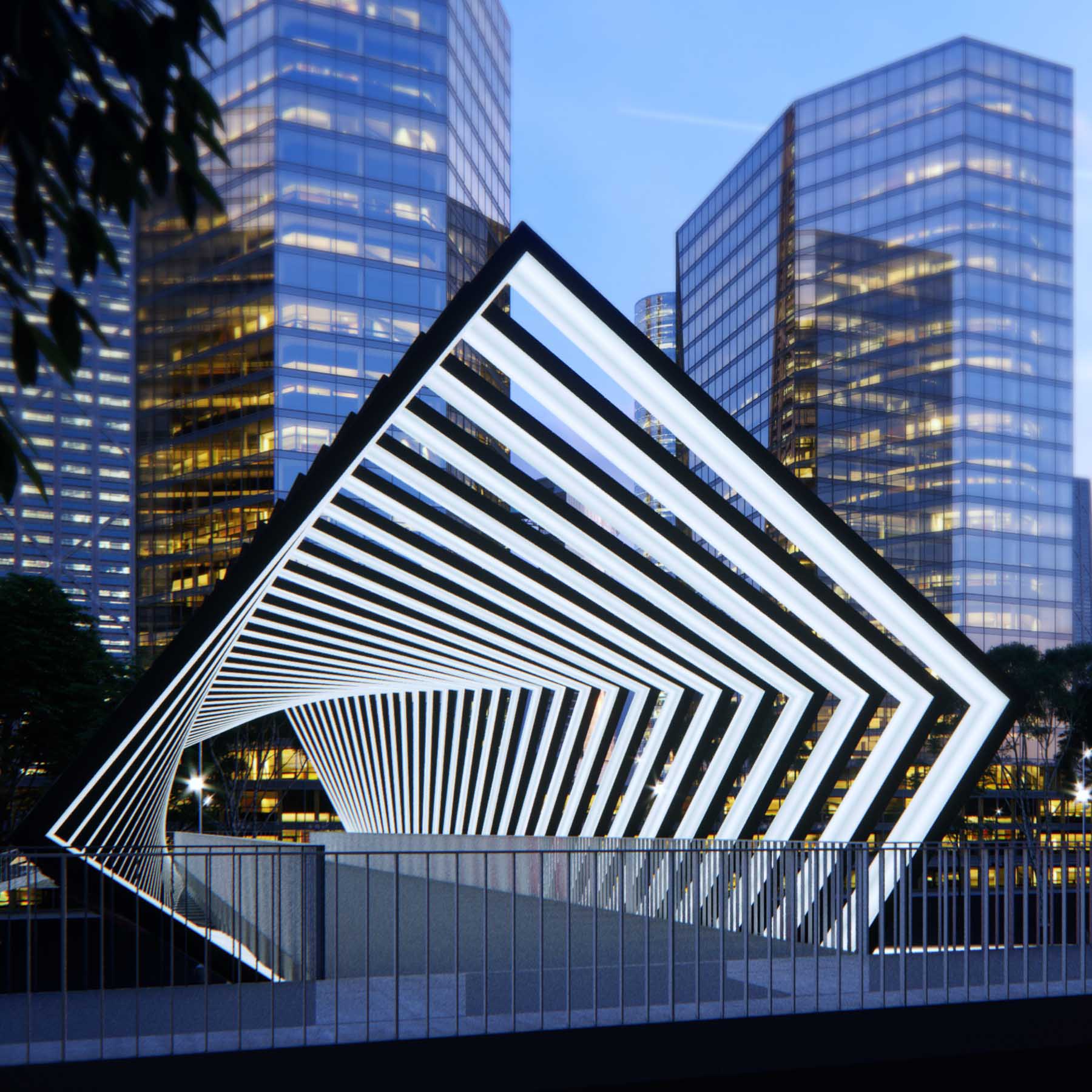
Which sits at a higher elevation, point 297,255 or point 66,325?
point 297,255

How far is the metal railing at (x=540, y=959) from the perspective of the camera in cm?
764

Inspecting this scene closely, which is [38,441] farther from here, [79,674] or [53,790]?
[53,790]

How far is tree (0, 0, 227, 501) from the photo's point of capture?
2727 millimetres

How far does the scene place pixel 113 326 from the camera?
101438 millimetres

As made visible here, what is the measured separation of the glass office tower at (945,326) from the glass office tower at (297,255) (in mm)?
25467

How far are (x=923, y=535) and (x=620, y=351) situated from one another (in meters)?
73.6

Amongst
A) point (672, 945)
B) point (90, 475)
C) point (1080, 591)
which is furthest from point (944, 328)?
point (672, 945)

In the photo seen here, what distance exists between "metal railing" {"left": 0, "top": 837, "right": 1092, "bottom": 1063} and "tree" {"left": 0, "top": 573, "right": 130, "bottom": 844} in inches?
974

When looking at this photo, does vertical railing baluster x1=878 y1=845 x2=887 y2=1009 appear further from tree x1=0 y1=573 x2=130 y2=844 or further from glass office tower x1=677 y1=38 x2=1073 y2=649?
glass office tower x1=677 y1=38 x2=1073 y2=649

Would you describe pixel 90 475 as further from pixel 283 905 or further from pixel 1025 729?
pixel 283 905

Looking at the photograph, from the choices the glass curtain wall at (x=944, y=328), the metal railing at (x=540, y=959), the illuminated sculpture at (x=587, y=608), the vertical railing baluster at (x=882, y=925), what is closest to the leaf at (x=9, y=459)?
the metal railing at (x=540, y=959)

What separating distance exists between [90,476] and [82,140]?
102 m

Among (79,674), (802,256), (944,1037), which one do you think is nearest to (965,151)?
(802,256)

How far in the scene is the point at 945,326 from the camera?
80.2 metres
